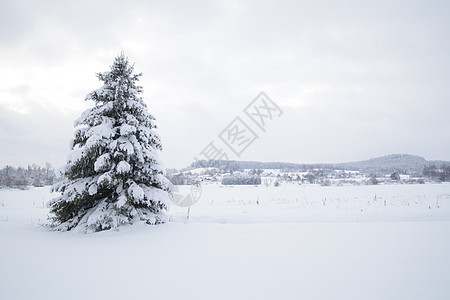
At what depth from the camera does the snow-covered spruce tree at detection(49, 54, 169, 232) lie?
22.3ft

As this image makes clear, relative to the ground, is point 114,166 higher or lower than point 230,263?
higher

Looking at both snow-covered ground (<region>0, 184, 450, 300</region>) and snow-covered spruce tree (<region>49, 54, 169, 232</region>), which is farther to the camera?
snow-covered spruce tree (<region>49, 54, 169, 232</region>)

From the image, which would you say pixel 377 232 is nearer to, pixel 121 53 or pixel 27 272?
pixel 27 272

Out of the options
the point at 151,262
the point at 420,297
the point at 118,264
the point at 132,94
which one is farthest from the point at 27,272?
the point at 420,297

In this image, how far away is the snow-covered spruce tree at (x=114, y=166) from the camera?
6.81 m

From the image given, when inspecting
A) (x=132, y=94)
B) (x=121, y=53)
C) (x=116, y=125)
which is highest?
(x=121, y=53)

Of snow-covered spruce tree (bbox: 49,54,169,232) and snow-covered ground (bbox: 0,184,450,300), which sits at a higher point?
snow-covered spruce tree (bbox: 49,54,169,232)

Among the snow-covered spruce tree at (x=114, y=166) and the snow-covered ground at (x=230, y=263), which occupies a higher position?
the snow-covered spruce tree at (x=114, y=166)

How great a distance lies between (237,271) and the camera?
4094 mm

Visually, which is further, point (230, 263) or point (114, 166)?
point (114, 166)

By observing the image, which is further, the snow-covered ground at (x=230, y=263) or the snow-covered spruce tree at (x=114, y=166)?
the snow-covered spruce tree at (x=114, y=166)

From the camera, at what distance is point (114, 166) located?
709cm

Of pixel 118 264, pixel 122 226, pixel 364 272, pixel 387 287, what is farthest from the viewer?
pixel 122 226

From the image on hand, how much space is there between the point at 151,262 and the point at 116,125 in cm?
497
